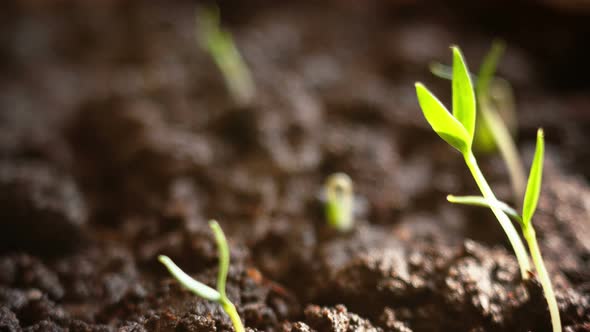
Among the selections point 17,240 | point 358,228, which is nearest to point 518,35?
point 358,228

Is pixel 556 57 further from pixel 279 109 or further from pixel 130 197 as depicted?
pixel 130 197

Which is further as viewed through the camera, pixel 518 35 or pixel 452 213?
pixel 518 35

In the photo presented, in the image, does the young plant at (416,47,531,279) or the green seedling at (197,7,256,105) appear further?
the green seedling at (197,7,256,105)

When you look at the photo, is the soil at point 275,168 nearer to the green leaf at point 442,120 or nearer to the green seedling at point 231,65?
the green seedling at point 231,65

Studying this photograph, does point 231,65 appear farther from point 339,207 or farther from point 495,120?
point 495,120

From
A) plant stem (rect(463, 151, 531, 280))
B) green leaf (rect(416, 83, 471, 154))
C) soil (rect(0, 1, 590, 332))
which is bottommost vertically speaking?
soil (rect(0, 1, 590, 332))

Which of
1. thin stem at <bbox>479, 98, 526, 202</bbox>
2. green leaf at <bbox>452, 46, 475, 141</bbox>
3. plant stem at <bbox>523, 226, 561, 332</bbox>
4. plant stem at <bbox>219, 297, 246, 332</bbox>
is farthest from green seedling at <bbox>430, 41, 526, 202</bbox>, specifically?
plant stem at <bbox>219, 297, 246, 332</bbox>

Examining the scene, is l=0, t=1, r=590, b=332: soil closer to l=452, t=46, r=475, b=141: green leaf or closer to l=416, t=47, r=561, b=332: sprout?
l=416, t=47, r=561, b=332: sprout
